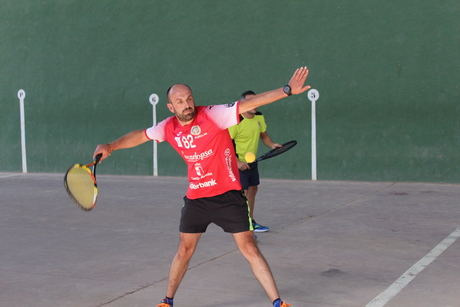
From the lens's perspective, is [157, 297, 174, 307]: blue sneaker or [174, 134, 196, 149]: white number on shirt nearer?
[174, 134, 196, 149]: white number on shirt

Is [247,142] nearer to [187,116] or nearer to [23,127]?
[187,116]

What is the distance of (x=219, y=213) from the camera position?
4.48 metres

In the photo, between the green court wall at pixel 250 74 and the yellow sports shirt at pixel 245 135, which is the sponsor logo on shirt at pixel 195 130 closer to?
the yellow sports shirt at pixel 245 135

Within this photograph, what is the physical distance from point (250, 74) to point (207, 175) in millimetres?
7923

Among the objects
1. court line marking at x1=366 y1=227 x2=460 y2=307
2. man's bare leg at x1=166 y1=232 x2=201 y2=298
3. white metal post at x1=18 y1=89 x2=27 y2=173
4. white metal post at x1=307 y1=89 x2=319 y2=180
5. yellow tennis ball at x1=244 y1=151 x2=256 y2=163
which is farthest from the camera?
white metal post at x1=18 y1=89 x2=27 y2=173

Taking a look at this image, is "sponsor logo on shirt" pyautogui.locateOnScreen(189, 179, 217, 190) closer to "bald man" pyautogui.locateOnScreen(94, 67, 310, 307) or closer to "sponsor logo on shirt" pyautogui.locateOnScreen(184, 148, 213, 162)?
"bald man" pyautogui.locateOnScreen(94, 67, 310, 307)

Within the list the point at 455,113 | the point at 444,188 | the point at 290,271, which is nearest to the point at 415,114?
the point at 455,113

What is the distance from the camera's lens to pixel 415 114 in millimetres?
11094

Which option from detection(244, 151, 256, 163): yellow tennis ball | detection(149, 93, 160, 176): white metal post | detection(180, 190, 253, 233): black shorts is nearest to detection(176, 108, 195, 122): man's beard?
detection(180, 190, 253, 233): black shorts

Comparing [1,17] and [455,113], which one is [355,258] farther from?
[1,17]

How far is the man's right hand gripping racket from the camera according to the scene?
4672mm

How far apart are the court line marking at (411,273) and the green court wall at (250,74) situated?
13.9ft

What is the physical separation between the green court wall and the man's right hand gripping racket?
7.40 metres

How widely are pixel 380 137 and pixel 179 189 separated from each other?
333 centimetres
